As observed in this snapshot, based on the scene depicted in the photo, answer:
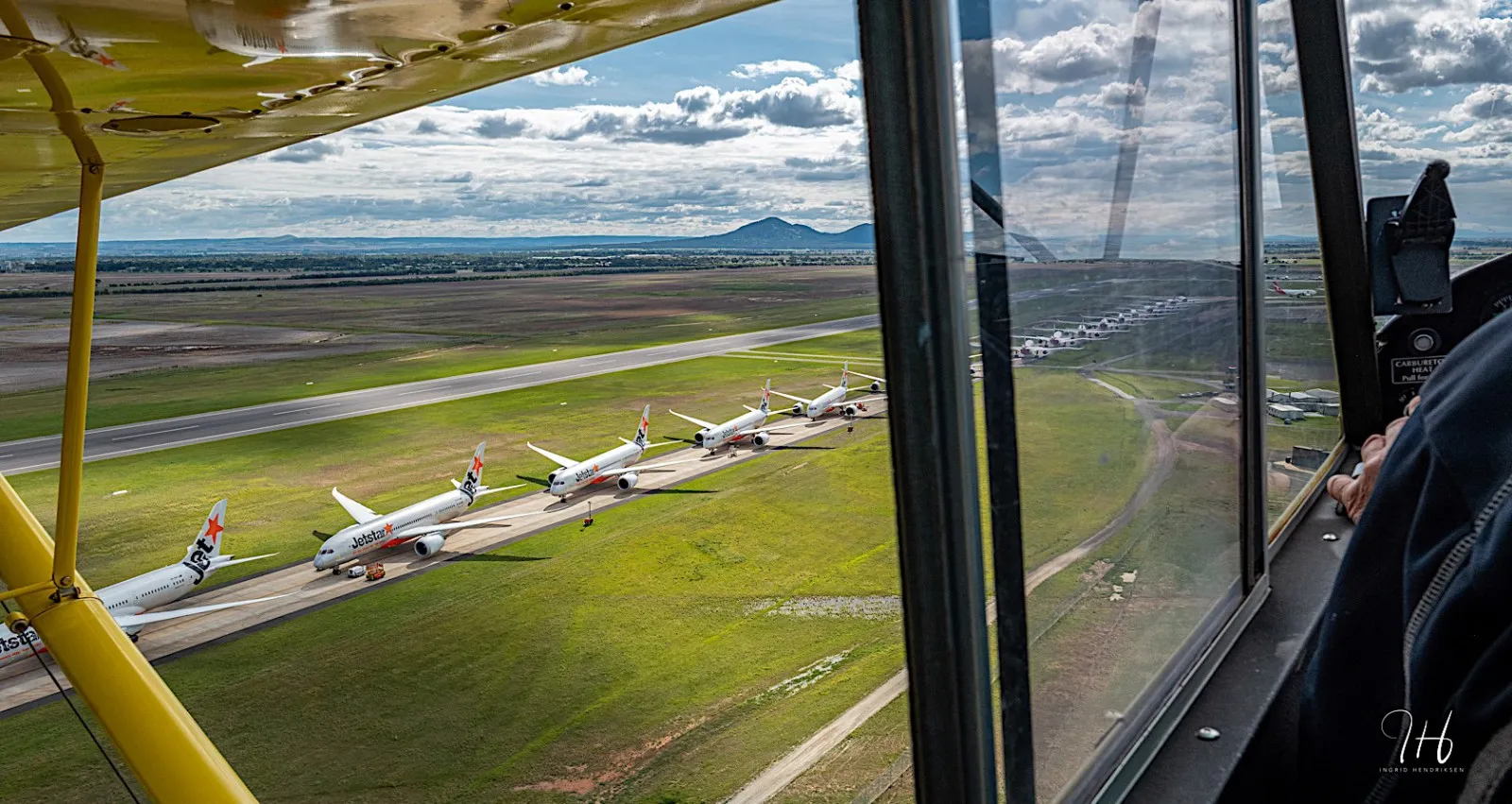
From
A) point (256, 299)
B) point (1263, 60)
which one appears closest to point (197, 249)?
point (256, 299)

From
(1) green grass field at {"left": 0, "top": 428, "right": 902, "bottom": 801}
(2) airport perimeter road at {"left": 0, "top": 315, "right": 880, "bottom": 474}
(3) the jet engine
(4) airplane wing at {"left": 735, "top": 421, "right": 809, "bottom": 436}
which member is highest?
(2) airport perimeter road at {"left": 0, "top": 315, "right": 880, "bottom": 474}

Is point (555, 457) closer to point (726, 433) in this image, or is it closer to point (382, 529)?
point (726, 433)

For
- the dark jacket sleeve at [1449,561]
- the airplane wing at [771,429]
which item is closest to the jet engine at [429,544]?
the airplane wing at [771,429]

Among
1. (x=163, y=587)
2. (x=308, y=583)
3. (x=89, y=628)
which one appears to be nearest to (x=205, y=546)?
(x=163, y=587)

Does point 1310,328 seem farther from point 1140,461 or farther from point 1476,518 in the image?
point 1476,518

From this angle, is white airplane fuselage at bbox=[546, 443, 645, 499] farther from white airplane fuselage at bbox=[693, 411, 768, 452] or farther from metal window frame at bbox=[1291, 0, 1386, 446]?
metal window frame at bbox=[1291, 0, 1386, 446]

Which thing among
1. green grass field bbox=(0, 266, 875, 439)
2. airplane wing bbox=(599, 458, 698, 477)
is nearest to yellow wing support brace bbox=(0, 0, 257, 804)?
airplane wing bbox=(599, 458, 698, 477)

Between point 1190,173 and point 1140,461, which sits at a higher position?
point 1190,173
